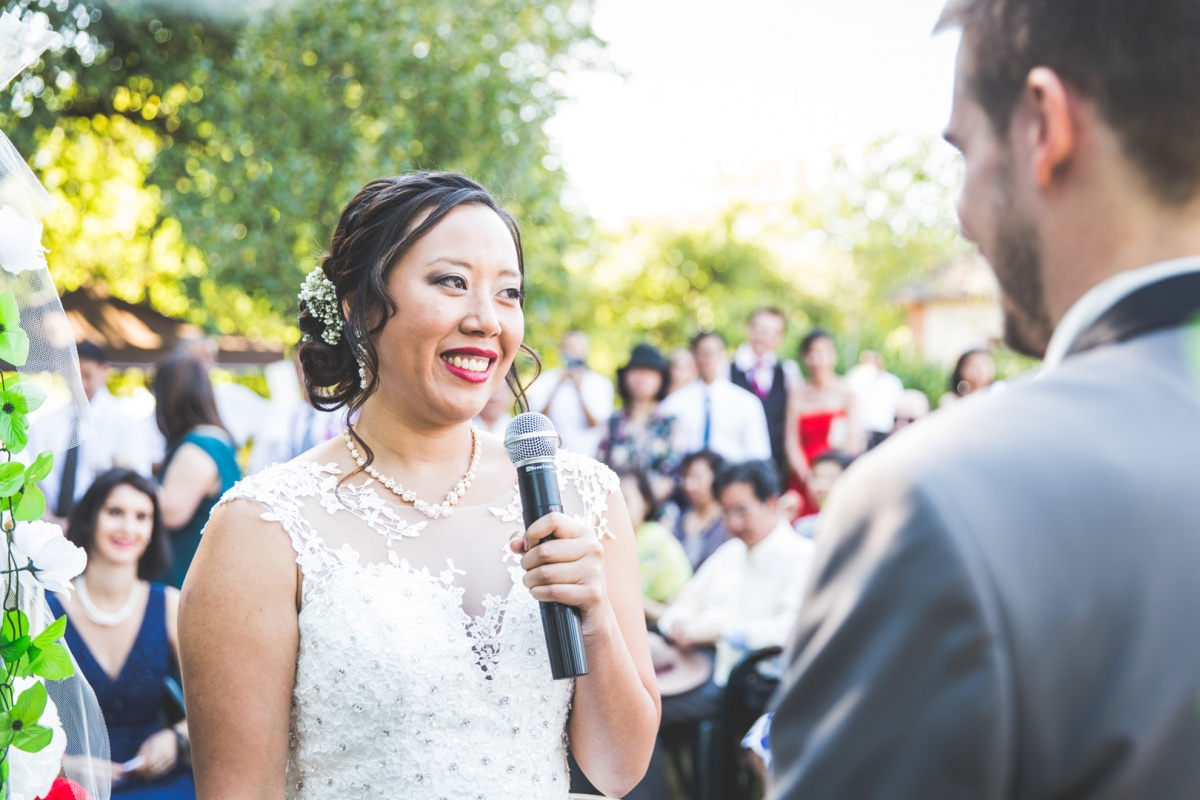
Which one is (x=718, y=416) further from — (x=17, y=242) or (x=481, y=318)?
(x=17, y=242)

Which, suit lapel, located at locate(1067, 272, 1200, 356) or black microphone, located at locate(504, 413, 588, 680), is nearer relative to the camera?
suit lapel, located at locate(1067, 272, 1200, 356)

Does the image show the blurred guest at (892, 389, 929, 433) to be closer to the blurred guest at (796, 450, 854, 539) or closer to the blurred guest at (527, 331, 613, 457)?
the blurred guest at (796, 450, 854, 539)

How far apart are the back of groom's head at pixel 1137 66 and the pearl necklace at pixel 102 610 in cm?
463

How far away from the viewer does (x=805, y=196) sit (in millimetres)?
35781

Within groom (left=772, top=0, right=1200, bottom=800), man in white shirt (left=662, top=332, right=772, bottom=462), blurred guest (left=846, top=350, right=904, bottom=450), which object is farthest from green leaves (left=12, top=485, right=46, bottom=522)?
blurred guest (left=846, top=350, right=904, bottom=450)

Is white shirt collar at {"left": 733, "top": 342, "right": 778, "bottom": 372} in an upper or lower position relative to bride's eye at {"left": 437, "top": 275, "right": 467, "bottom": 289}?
lower

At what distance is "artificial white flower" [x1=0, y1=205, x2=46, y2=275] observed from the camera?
1839 millimetres

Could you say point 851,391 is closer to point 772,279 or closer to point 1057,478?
point 1057,478

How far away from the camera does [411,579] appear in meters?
2.32

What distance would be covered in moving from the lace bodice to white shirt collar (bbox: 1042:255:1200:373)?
1.53 m

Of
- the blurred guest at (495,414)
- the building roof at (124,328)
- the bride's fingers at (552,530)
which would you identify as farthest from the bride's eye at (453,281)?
the building roof at (124,328)

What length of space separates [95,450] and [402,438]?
18.7 feet

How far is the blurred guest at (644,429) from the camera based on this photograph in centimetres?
828

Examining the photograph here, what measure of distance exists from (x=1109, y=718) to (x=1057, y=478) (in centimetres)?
20
